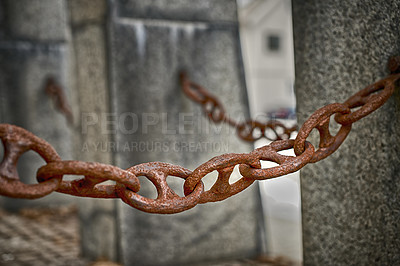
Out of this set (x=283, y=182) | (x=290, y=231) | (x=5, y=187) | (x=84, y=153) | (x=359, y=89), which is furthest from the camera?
(x=283, y=182)

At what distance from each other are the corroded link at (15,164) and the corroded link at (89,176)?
35mm

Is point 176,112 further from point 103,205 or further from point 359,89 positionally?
point 359,89

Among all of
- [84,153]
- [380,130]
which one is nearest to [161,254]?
[84,153]

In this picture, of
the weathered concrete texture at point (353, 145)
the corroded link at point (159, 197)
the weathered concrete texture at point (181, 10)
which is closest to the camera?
the corroded link at point (159, 197)

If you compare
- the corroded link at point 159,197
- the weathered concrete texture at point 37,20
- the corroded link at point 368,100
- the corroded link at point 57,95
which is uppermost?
the weathered concrete texture at point 37,20

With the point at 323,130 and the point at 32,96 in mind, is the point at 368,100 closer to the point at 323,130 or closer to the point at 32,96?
the point at 323,130

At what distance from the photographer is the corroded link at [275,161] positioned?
1.65 metres

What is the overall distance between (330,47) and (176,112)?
1.87 meters

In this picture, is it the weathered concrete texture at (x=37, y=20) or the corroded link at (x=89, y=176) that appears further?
the weathered concrete texture at (x=37, y=20)

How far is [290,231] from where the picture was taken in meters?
5.07

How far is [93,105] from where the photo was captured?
388 cm

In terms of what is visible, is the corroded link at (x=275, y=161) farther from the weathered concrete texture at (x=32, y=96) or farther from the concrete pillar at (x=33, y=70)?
the weathered concrete texture at (x=32, y=96)

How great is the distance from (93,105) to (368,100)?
2527mm

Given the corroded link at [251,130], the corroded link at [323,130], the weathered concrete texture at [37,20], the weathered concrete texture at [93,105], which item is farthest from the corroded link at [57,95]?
the corroded link at [323,130]
